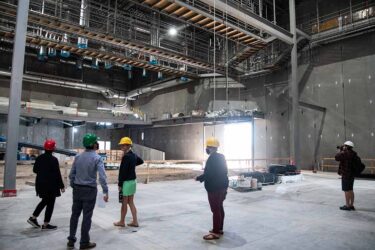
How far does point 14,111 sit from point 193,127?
1712cm

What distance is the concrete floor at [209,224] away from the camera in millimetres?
4176

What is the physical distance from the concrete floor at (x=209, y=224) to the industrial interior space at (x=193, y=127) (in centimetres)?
4

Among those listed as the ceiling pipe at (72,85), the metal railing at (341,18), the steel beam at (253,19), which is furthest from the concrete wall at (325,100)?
the ceiling pipe at (72,85)

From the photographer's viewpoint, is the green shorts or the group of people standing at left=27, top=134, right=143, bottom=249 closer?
the group of people standing at left=27, top=134, right=143, bottom=249

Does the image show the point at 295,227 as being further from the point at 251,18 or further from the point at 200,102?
the point at 200,102

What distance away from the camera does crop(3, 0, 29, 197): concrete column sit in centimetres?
778

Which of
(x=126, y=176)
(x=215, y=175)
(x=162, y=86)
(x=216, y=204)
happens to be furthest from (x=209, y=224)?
(x=162, y=86)

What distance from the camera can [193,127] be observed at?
24109 millimetres

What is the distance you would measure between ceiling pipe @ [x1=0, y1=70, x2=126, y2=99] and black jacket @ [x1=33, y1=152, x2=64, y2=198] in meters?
20.8

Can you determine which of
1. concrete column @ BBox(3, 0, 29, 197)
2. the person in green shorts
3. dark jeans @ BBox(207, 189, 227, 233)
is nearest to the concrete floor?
dark jeans @ BBox(207, 189, 227, 233)

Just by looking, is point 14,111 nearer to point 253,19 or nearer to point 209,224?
point 209,224

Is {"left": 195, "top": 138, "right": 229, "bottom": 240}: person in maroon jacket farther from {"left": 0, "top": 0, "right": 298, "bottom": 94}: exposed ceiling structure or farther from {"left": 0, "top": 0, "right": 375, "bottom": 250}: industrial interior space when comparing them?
{"left": 0, "top": 0, "right": 298, "bottom": 94}: exposed ceiling structure

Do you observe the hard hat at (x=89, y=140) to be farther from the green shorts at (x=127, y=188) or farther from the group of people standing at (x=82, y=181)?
the green shorts at (x=127, y=188)

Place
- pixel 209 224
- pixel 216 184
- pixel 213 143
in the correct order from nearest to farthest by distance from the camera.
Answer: pixel 216 184 < pixel 213 143 < pixel 209 224
